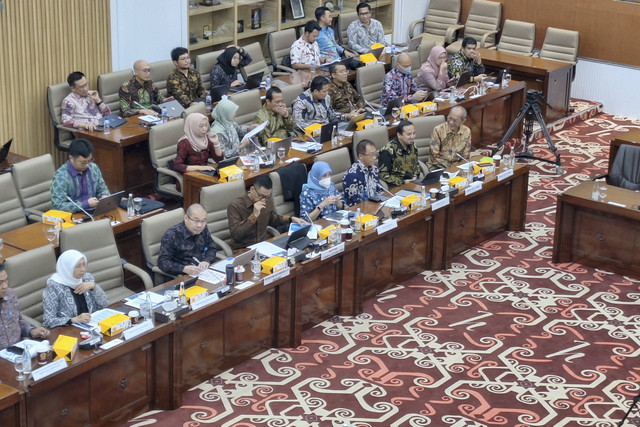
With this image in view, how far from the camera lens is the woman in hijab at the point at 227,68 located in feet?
37.2

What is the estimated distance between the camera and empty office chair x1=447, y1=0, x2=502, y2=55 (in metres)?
14.4

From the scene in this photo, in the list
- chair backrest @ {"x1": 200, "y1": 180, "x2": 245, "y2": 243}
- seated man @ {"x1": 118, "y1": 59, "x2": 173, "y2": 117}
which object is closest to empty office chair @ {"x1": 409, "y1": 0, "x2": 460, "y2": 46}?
seated man @ {"x1": 118, "y1": 59, "x2": 173, "y2": 117}

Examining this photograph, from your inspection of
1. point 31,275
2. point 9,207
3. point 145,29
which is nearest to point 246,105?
point 145,29

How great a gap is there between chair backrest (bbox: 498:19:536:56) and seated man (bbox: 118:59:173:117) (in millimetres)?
5562

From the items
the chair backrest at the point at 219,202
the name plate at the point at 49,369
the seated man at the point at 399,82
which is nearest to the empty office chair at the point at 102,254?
the chair backrest at the point at 219,202

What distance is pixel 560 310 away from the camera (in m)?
8.44

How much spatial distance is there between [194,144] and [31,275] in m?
2.61

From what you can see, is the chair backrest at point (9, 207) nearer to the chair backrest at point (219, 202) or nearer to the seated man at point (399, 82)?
the chair backrest at point (219, 202)

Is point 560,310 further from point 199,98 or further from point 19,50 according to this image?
point 19,50

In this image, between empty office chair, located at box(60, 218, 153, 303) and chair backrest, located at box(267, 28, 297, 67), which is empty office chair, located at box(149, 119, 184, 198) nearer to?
empty office chair, located at box(60, 218, 153, 303)

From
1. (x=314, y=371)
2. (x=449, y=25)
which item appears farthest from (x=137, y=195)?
(x=449, y=25)

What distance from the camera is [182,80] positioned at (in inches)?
428

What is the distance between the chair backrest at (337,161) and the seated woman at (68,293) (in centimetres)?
289

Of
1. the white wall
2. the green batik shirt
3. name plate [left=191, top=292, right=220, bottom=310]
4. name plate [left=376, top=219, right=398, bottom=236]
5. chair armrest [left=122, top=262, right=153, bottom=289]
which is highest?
the white wall
